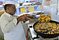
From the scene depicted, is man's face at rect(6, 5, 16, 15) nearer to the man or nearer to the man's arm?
the man

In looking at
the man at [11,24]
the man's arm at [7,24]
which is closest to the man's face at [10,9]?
the man at [11,24]

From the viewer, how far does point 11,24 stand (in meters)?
1.78

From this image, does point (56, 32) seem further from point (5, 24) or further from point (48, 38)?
point (5, 24)

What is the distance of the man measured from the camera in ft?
5.87

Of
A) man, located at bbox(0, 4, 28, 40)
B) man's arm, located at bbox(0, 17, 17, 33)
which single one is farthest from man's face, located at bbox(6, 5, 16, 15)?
man's arm, located at bbox(0, 17, 17, 33)

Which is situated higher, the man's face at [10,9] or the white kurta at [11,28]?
the man's face at [10,9]

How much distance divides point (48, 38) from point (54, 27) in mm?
194

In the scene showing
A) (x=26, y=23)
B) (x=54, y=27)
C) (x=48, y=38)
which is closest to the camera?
(x=48, y=38)

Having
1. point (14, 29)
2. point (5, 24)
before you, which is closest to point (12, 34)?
point (14, 29)

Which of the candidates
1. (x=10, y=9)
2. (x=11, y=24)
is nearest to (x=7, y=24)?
(x=11, y=24)

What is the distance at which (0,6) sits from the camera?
8.11 feet

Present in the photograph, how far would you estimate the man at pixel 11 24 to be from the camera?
1790 mm

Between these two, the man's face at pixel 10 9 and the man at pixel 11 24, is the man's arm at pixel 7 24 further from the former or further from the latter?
the man's face at pixel 10 9

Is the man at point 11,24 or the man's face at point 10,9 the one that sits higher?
the man's face at point 10,9
